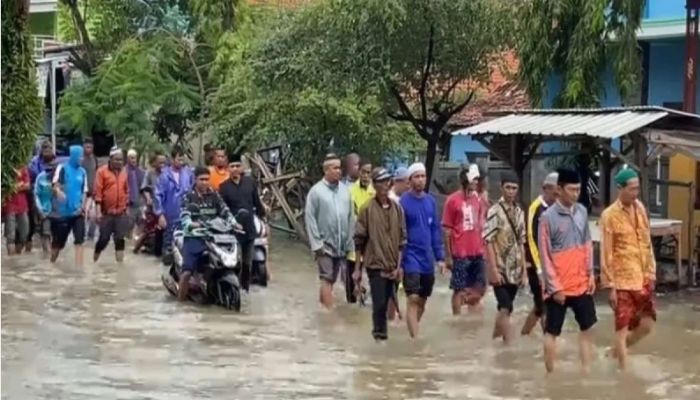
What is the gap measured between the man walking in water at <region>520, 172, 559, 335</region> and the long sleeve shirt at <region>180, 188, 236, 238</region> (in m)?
3.53

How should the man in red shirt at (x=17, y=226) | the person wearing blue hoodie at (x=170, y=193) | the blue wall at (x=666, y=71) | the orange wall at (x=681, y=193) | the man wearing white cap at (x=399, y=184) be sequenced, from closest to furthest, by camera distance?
the man wearing white cap at (x=399, y=184) < the orange wall at (x=681, y=193) < the person wearing blue hoodie at (x=170, y=193) < the man in red shirt at (x=17, y=226) < the blue wall at (x=666, y=71)

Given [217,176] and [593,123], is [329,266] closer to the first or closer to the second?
[217,176]

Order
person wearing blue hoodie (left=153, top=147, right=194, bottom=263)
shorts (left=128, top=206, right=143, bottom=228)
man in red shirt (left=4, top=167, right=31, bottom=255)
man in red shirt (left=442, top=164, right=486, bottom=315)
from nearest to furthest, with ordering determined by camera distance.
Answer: man in red shirt (left=442, top=164, right=486, bottom=315), person wearing blue hoodie (left=153, top=147, right=194, bottom=263), man in red shirt (left=4, top=167, right=31, bottom=255), shorts (left=128, top=206, right=143, bottom=228)

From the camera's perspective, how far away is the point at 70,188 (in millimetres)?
18344

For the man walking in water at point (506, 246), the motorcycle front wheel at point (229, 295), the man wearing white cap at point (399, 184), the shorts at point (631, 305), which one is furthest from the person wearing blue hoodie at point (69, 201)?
Result: the shorts at point (631, 305)

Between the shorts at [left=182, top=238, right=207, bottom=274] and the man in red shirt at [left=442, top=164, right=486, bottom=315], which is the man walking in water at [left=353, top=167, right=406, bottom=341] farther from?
the shorts at [left=182, top=238, right=207, bottom=274]

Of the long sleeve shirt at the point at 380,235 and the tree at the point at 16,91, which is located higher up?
the tree at the point at 16,91

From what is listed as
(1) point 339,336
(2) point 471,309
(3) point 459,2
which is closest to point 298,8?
(3) point 459,2

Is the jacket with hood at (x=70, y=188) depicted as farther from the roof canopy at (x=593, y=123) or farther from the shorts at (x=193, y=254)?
the roof canopy at (x=593, y=123)

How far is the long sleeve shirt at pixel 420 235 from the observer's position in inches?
501

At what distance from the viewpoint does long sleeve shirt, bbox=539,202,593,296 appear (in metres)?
10.8

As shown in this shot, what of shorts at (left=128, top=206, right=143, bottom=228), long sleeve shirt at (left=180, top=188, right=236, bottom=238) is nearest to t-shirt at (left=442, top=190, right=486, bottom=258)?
long sleeve shirt at (left=180, top=188, right=236, bottom=238)

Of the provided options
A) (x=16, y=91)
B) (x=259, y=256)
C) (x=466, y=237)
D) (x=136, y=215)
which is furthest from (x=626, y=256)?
(x=136, y=215)

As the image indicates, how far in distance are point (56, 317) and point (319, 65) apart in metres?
9.79
